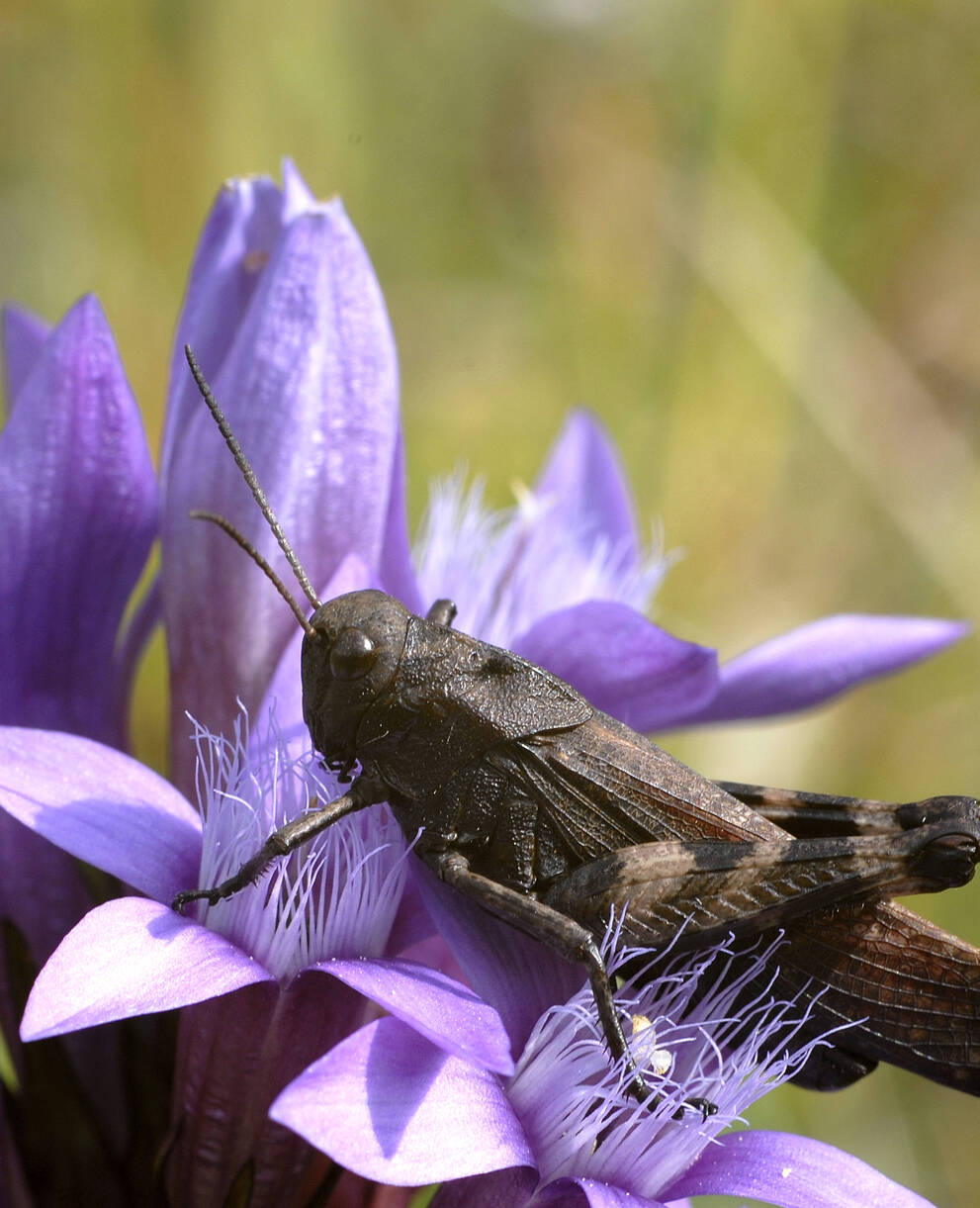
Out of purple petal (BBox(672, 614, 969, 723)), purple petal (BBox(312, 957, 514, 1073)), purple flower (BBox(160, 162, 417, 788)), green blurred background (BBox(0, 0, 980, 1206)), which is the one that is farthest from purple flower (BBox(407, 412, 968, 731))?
green blurred background (BBox(0, 0, 980, 1206))

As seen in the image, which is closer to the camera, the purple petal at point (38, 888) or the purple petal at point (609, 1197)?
the purple petal at point (609, 1197)

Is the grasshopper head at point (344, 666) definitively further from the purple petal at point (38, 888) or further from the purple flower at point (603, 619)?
the purple petal at point (38, 888)

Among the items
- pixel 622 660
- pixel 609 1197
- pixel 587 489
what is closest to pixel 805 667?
pixel 622 660

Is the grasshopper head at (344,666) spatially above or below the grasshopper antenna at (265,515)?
below

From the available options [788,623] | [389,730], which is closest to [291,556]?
[389,730]

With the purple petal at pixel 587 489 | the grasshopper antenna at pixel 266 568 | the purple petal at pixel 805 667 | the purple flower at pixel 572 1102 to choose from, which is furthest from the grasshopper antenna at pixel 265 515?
the purple petal at pixel 587 489

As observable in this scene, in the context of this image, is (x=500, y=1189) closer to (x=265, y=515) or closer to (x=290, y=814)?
(x=290, y=814)

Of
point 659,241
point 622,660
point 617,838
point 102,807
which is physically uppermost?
point 659,241
